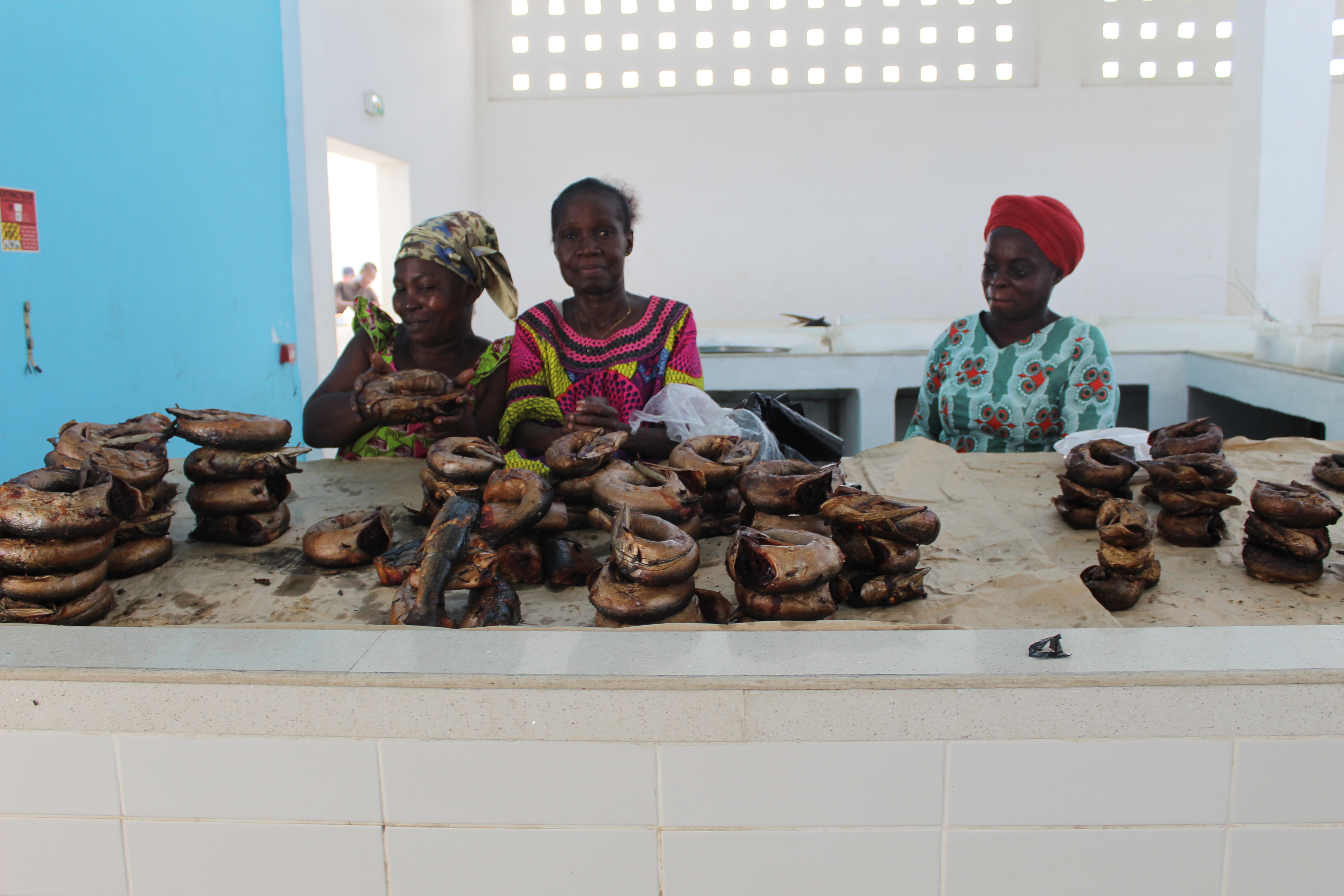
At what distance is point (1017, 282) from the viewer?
2.26m

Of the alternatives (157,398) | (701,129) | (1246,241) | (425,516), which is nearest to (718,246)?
(701,129)

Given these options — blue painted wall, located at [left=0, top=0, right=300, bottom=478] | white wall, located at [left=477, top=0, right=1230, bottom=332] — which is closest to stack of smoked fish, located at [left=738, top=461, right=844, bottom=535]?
blue painted wall, located at [left=0, top=0, right=300, bottom=478]

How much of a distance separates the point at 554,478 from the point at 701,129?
7.55 meters

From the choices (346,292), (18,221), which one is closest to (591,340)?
(18,221)

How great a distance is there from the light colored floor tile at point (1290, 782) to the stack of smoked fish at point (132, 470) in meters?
1.44

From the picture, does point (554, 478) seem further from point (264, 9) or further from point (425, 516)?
point (264, 9)

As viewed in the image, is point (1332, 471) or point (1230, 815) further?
point (1332, 471)

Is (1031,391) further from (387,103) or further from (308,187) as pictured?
(387,103)

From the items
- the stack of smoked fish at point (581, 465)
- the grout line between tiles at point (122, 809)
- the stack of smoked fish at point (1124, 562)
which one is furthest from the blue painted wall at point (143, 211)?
the stack of smoked fish at point (1124, 562)

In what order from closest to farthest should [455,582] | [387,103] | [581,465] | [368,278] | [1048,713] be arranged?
1. [1048,713]
2. [455,582]
3. [581,465]
4. [387,103]
5. [368,278]

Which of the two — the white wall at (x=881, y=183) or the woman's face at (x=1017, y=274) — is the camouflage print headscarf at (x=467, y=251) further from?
the white wall at (x=881, y=183)

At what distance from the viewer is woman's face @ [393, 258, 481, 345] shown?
202 centimetres

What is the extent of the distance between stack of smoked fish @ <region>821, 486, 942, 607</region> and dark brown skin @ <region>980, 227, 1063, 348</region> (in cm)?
123

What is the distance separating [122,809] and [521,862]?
42cm
